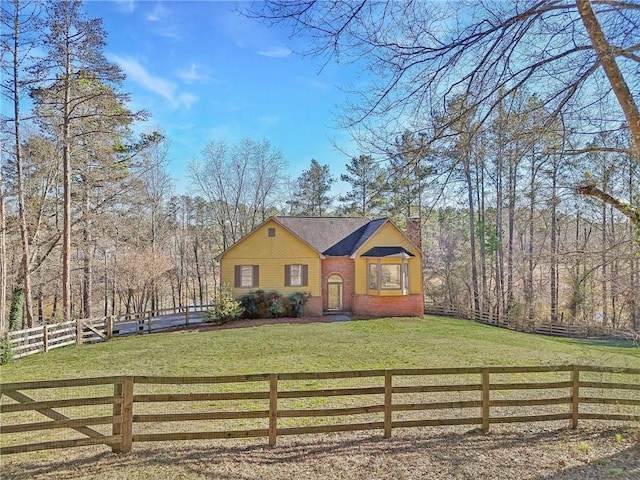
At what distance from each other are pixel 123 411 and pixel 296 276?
47.1 feet

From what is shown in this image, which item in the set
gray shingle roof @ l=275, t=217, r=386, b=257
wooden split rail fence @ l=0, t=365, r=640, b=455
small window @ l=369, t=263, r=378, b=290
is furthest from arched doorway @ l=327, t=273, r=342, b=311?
wooden split rail fence @ l=0, t=365, r=640, b=455

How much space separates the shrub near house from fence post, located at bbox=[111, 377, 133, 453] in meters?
13.4

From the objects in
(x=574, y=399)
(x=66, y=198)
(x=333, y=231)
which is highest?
(x=66, y=198)

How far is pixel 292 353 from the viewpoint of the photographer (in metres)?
10.8

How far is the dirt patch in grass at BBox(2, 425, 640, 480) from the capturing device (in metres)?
3.78

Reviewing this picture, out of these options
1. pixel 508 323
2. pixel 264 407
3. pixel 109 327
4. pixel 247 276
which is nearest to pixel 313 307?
pixel 247 276

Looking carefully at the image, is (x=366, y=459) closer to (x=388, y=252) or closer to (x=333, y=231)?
(x=388, y=252)

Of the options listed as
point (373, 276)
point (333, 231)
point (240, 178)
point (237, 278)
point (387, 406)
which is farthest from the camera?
point (240, 178)

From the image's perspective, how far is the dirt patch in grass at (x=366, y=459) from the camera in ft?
12.4

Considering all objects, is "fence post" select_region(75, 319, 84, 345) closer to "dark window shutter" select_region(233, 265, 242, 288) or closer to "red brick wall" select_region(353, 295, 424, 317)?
"dark window shutter" select_region(233, 265, 242, 288)

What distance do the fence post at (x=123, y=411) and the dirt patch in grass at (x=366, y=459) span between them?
0.38ft

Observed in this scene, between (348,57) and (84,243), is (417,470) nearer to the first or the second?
(348,57)

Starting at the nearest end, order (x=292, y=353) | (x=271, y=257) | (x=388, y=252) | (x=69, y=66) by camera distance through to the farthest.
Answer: (x=292, y=353) → (x=69, y=66) → (x=271, y=257) → (x=388, y=252)

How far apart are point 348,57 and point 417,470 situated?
446 cm
